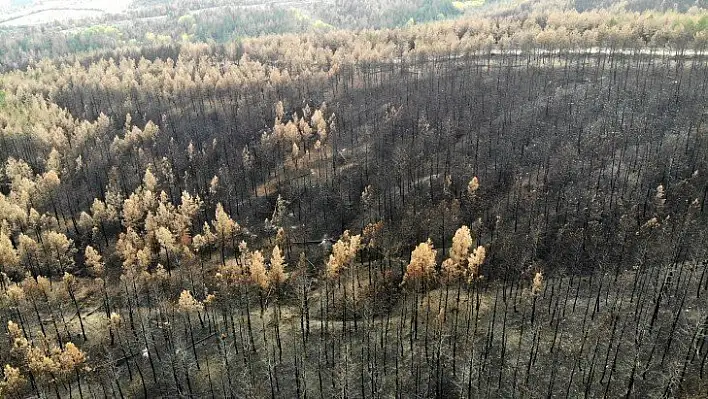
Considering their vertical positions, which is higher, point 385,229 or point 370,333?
point 385,229

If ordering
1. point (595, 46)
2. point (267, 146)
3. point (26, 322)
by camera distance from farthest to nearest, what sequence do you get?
point (595, 46), point (267, 146), point (26, 322)

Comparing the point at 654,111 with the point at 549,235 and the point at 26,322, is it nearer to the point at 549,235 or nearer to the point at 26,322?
the point at 549,235

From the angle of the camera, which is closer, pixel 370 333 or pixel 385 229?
pixel 370 333

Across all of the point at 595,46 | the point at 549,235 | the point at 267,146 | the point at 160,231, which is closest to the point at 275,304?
the point at 160,231

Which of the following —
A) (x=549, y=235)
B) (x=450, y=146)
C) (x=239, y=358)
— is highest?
(x=450, y=146)

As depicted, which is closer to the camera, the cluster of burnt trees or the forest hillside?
the cluster of burnt trees

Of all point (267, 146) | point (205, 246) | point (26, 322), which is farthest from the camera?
point (267, 146)

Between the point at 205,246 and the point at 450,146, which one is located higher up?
the point at 450,146

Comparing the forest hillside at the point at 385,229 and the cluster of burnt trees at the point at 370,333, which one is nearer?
A: the cluster of burnt trees at the point at 370,333
